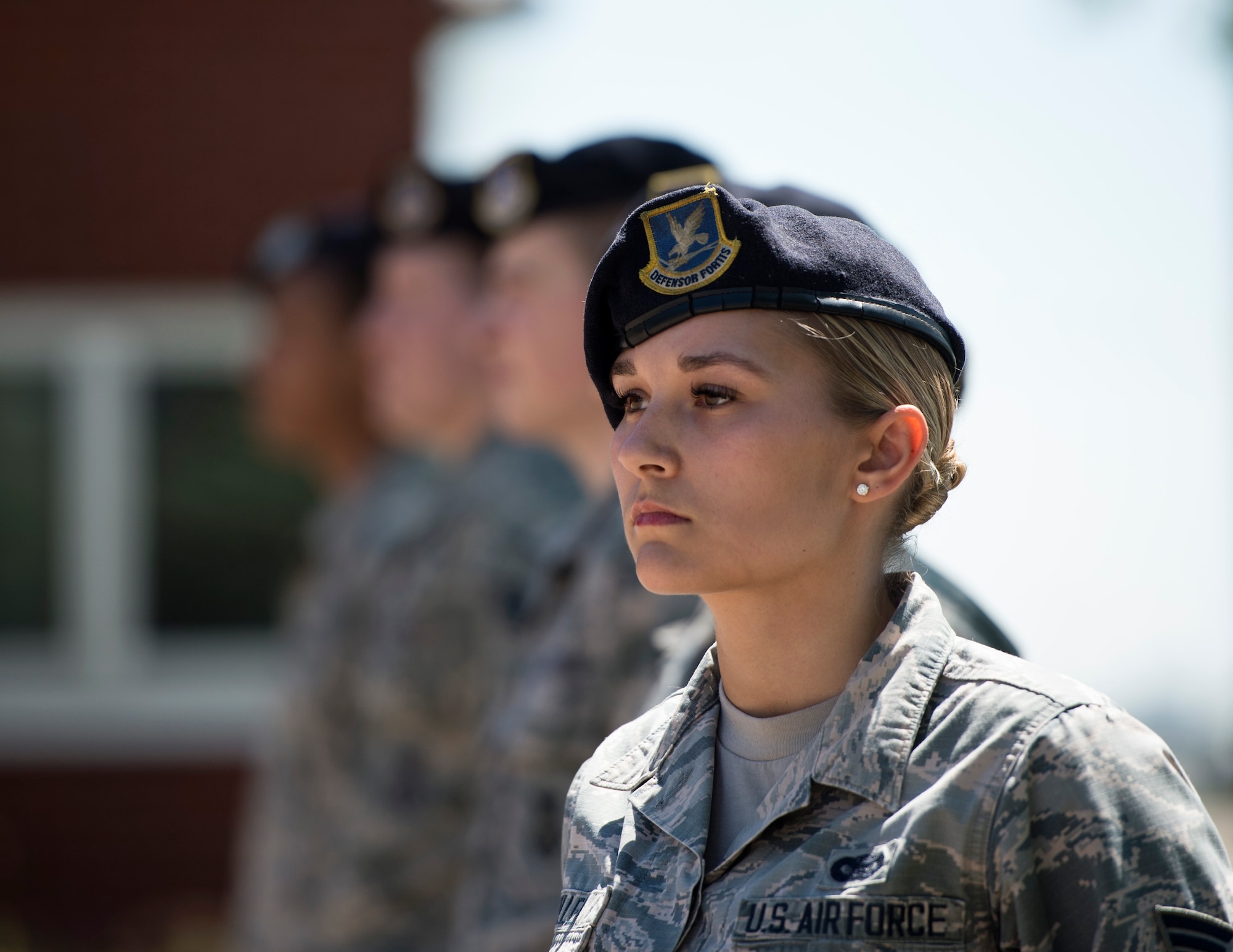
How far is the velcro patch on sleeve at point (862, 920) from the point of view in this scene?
1.31 metres

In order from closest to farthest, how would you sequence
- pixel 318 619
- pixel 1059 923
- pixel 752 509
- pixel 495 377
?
pixel 1059 923 < pixel 752 509 < pixel 495 377 < pixel 318 619

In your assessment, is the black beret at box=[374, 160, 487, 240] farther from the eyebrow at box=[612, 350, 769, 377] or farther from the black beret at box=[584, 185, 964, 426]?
the eyebrow at box=[612, 350, 769, 377]

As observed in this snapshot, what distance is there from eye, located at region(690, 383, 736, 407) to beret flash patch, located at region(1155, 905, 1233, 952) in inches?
25.3

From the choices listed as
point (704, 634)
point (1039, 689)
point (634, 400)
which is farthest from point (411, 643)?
point (1039, 689)

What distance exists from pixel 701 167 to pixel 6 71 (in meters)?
5.97

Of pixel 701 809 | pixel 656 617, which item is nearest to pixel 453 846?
pixel 656 617

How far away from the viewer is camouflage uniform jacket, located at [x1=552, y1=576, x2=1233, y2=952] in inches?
50.8

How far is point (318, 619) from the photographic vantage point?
18.6 feet

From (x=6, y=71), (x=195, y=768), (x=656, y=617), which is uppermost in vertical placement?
(x=6, y=71)

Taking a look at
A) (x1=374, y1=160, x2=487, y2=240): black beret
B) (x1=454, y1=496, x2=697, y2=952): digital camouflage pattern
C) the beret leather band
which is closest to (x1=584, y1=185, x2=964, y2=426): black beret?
the beret leather band

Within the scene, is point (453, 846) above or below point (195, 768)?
above

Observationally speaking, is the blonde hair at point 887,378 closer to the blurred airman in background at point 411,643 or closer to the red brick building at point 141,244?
the blurred airman in background at point 411,643

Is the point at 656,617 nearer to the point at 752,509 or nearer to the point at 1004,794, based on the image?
the point at 752,509

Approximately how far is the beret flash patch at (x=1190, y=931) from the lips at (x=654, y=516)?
60 cm
